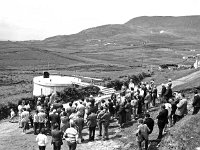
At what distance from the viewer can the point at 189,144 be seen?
16422 millimetres

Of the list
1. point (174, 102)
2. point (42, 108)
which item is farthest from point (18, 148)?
point (174, 102)

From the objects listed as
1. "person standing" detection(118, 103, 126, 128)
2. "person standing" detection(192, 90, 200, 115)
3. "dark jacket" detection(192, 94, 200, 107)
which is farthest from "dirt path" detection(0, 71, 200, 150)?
"dark jacket" detection(192, 94, 200, 107)

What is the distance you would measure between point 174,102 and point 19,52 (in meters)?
138

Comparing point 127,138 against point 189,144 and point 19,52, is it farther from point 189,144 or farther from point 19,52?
point 19,52

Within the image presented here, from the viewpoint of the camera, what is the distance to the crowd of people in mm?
16203

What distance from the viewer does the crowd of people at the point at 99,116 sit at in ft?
53.2

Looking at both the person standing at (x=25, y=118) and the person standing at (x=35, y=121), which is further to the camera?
the person standing at (x=25, y=118)

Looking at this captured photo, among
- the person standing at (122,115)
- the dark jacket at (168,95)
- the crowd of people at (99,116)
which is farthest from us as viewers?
the dark jacket at (168,95)

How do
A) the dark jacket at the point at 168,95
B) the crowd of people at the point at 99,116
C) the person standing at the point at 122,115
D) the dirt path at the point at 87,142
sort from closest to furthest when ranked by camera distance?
the crowd of people at the point at 99,116
the dirt path at the point at 87,142
the person standing at the point at 122,115
the dark jacket at the point at 168,95

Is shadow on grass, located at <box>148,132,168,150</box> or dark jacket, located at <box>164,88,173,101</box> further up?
dark jacket, located at <box>164,88,173,101</box>

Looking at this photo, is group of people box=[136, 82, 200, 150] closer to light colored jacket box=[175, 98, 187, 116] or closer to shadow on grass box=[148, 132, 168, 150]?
light colored jacket box=[175, 98, 187, 116]

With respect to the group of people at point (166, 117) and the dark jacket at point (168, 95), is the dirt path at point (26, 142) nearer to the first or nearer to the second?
the group of people at point (166, 117)

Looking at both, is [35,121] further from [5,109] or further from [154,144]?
[5,109]

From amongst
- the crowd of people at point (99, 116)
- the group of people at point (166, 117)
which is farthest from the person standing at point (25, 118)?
the group of people at point (166, 117)
